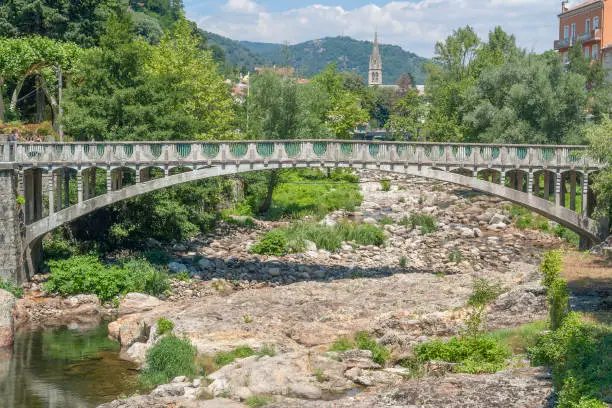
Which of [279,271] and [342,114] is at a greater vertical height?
[342,114]

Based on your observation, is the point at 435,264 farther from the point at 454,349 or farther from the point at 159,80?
the point at 454,349

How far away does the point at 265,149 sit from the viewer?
36.8m

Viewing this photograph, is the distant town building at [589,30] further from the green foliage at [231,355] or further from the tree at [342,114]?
the green foliage at [231,355]

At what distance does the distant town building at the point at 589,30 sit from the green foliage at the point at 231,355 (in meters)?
51.6

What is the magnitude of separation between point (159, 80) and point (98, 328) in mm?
14578

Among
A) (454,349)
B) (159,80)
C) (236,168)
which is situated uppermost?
(159,80)

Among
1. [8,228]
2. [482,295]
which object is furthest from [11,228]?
[482,295]

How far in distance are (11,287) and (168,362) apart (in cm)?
1317

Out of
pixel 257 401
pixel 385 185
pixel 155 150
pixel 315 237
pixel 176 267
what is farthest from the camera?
pixel 385 185

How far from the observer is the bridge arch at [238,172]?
36.5 m

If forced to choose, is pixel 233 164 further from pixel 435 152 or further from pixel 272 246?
pixel 272 246

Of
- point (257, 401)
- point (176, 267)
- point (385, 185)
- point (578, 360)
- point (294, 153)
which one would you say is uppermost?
point (294, 153)

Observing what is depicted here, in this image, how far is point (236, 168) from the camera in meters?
36.7

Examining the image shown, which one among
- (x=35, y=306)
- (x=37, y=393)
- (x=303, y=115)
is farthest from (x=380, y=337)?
(x=303, y=115)
